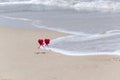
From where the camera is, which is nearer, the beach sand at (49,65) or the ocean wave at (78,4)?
the beach sand at (49,65)

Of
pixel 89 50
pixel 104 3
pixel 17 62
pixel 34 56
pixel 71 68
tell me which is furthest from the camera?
pixel 104 3

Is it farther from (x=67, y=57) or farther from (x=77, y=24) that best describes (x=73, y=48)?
(x=77, y=24)

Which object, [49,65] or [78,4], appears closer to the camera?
[49,65]

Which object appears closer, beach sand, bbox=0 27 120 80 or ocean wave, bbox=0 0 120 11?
beach sand, bbox=0 27 120 80

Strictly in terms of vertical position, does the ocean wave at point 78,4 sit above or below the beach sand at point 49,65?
above

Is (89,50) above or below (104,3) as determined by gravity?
below

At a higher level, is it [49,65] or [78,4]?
[78,4]

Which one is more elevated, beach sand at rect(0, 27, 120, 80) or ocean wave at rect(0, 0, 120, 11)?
ocean wave at rect(0, 0, 120, 11)

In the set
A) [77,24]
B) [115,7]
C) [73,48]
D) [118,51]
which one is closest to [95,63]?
[118,51]
